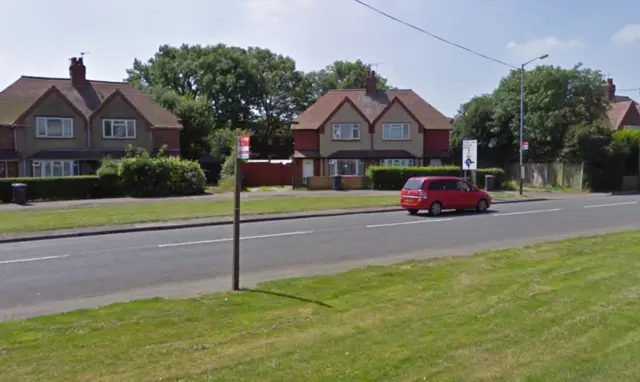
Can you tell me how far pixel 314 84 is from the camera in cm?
8406

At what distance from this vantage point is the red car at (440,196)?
24.3m

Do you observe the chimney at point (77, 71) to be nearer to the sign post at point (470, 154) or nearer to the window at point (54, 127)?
the window at point (54, 127)

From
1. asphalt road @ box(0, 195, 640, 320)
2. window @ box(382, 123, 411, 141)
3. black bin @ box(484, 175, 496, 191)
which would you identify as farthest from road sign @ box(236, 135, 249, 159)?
window @ box(382, 123, 411, 141)

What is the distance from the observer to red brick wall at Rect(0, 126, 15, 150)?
134ft

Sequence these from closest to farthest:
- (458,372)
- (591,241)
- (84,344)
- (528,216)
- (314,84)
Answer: (458,372) → (84,344) → (591,241) → (528,216) → (314,84)

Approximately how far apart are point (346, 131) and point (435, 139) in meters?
8.52

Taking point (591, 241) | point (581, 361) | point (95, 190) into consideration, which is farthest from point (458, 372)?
point (95, 190)

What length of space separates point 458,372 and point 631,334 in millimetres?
2479

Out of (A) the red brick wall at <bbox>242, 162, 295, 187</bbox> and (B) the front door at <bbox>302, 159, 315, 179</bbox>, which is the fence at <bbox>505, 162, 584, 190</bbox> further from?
(A) the red brick wall at <bbox>242, 162, 295, 187</bbox>

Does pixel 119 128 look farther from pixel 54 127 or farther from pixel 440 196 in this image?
pixel 440 196

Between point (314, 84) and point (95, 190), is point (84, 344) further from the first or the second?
point (314, 84)

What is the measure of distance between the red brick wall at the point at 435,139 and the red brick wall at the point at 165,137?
22.8 meters

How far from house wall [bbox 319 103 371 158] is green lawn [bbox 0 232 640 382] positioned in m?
41.7

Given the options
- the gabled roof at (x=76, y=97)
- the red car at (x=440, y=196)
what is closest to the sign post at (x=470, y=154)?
the red car at (x=440, y=196)
